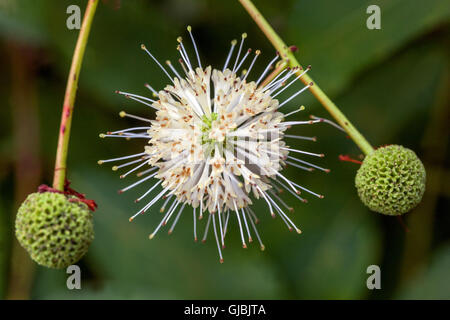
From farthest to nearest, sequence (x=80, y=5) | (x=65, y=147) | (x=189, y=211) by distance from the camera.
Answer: (x=189, y=211) < (x=80, y=5) < (x=65, y=147)

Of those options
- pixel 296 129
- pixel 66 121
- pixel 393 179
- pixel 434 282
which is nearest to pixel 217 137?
pixel 66 121

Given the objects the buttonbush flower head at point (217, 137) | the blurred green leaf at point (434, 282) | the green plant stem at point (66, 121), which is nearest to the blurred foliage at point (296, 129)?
the blurred green leaf at point (434, 282)

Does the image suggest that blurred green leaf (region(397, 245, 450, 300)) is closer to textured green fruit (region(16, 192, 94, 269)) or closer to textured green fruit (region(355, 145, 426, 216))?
textured green fruit (region(355, 145, 426, 216))

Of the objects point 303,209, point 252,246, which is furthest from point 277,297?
point 303,209

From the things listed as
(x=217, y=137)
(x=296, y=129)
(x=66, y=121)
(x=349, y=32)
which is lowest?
(x=217, y=137)

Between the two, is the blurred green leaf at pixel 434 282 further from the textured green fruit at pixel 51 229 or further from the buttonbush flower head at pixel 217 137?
the textured green fruit at pixel 51 229

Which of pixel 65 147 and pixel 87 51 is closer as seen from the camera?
pixel 65 147

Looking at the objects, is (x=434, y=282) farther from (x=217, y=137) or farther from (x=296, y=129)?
(x=217, y=137)

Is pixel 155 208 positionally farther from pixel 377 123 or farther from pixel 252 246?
pixel 377 123
